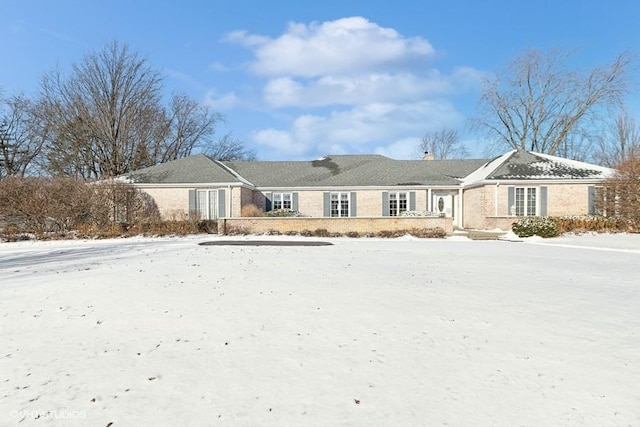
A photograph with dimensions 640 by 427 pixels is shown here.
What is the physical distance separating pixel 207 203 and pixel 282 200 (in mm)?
5120

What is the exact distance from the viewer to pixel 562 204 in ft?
71.9

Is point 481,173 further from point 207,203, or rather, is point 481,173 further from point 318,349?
point 318,349

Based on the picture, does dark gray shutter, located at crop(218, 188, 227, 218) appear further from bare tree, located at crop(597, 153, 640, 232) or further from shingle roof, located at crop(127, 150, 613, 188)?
bare tree, located at crop(597, 153, 640, 232)

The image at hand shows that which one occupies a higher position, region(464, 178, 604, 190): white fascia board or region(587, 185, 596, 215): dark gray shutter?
region(464, 178, 604, 190): white fascia board

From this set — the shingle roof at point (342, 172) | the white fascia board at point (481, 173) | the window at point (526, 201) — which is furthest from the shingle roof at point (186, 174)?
the window at point (526, 201)

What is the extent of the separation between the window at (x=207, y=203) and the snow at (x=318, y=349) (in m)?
14.3

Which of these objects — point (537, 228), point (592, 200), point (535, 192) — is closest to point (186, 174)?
point (537, 228)

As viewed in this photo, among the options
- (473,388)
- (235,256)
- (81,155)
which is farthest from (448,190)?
(81,155)

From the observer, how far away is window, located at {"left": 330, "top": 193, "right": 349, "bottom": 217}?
952 inches

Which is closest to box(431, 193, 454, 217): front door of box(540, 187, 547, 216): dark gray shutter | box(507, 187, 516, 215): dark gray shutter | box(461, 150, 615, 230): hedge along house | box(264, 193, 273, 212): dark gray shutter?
box(461, 150, 615, 230): hedge along house

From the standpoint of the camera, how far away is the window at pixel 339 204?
24181mm

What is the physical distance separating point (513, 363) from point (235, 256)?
28.7 ft

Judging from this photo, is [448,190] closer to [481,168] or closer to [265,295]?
[481,168]

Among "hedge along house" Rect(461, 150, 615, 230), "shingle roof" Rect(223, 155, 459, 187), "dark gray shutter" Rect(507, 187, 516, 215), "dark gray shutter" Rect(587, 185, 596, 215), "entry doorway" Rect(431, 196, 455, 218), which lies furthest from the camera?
"entry doorway" Rect(431, 196, 455, 218)
